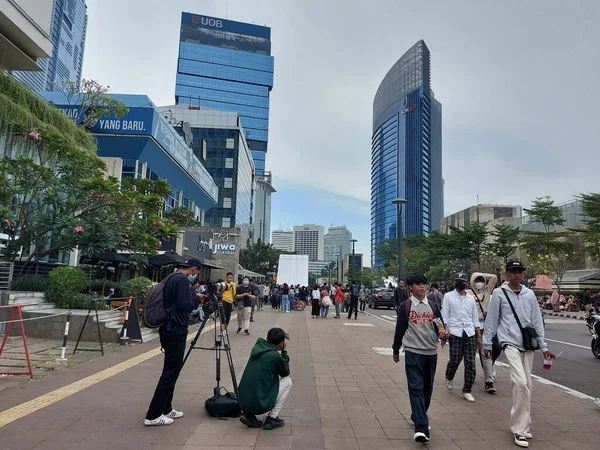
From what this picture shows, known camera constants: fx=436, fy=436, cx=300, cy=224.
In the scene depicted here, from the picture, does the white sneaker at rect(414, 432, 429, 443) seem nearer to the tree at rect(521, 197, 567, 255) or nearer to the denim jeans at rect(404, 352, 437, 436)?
the denim jeans at rect(404, 352, 437, 436)

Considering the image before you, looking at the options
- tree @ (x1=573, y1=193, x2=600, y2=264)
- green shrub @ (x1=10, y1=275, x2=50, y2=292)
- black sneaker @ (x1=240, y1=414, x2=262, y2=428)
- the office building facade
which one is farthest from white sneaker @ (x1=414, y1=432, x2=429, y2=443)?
the office building facade

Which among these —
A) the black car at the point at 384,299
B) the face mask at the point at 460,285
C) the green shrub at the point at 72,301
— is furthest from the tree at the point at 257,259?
the face mask at the point at 460,285

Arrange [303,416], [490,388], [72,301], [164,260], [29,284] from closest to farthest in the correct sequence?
[303,416]
[490,388]
[72,301]
[29,284]
[164,260]

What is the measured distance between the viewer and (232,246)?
27812 millimetres

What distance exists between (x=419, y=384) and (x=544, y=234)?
36739mm

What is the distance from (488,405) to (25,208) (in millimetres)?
13515

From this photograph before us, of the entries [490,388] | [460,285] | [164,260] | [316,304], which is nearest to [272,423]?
[460,285]

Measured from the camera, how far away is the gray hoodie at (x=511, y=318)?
4.46 metres

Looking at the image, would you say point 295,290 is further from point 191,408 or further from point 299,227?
point 299,227

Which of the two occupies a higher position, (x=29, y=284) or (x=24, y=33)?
(x=24, y=33)

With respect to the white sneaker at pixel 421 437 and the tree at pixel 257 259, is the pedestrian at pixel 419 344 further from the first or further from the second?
the tree at pixel 257 259

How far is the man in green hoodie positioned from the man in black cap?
0.72 meters

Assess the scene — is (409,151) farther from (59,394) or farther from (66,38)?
(66,38)

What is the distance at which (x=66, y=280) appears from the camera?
11.3 metres
